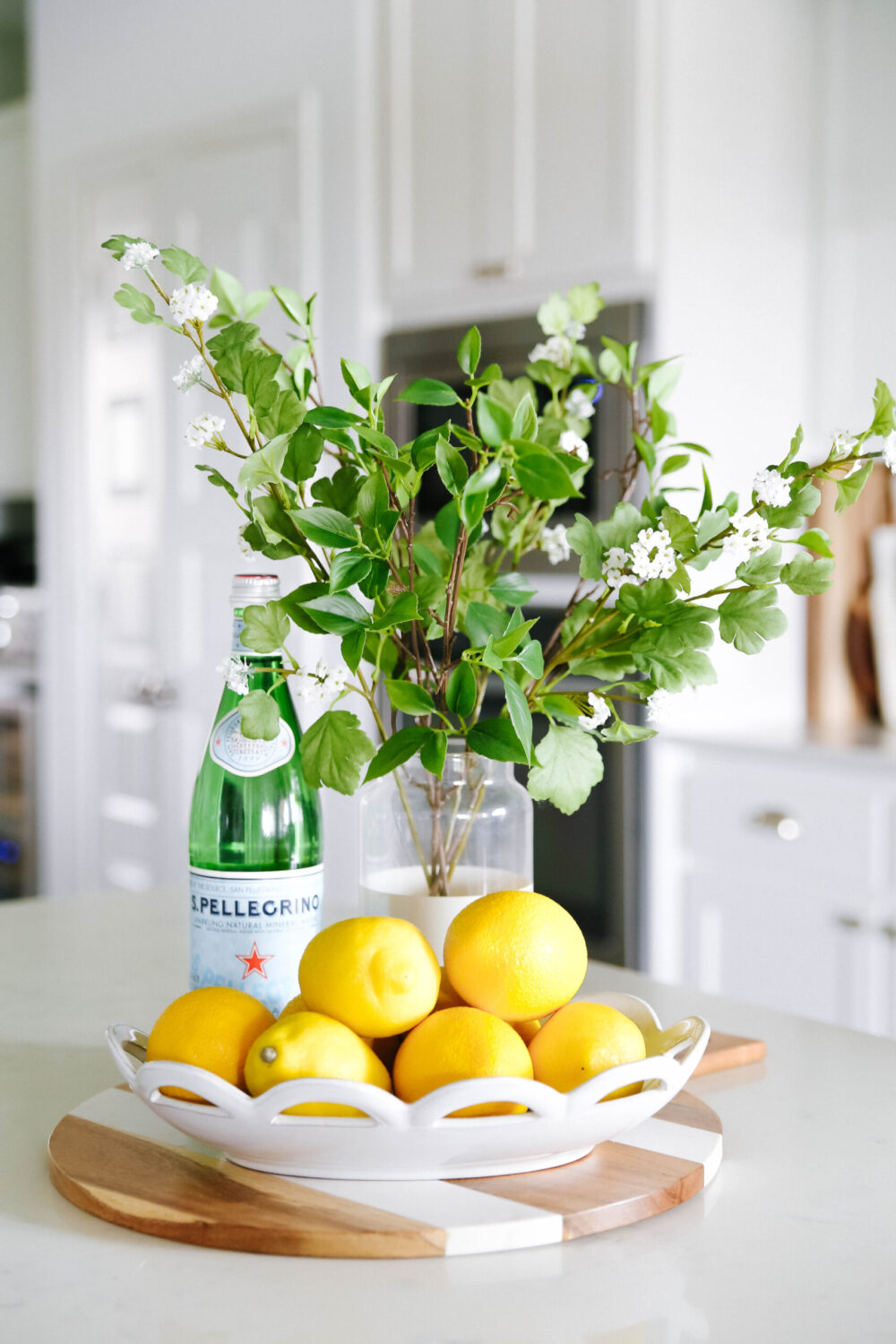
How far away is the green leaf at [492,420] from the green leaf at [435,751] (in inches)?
6.3

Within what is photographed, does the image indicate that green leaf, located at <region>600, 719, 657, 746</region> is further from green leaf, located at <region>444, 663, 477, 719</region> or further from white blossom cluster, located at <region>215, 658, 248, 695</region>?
white blossom cluster, located at <region>215, 658, 248, 695</region>

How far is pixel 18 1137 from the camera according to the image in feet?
2.54

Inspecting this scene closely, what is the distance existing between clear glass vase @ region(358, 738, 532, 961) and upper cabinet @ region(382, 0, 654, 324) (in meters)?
1.65

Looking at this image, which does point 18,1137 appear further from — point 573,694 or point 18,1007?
point 573,694

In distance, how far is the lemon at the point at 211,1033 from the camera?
662 mm

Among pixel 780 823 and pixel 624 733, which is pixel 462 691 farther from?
pixel 780 823

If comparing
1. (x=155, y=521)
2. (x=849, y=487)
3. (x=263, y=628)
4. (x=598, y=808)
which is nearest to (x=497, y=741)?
(x=263, y=628)

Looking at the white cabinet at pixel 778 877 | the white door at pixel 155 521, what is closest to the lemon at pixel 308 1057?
the white cabinet at pixel 778 877

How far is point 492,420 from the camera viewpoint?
0.62 meters

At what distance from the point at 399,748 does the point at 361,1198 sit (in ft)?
0.72

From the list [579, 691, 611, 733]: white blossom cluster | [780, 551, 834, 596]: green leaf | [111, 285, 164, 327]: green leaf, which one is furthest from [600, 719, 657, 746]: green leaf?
[111, 285, 164, 327]: green leaf

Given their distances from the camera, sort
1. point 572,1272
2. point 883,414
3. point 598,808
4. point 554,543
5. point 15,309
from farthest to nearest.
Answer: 1. point 15,309
2. point 598,808
3. point 554,543
4. point 883,414
5. point 572,1272

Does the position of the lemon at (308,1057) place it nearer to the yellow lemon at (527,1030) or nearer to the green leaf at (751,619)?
the yellow lemon at (527,1030)

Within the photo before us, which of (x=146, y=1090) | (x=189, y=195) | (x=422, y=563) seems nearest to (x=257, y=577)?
(x=422, y=563)
